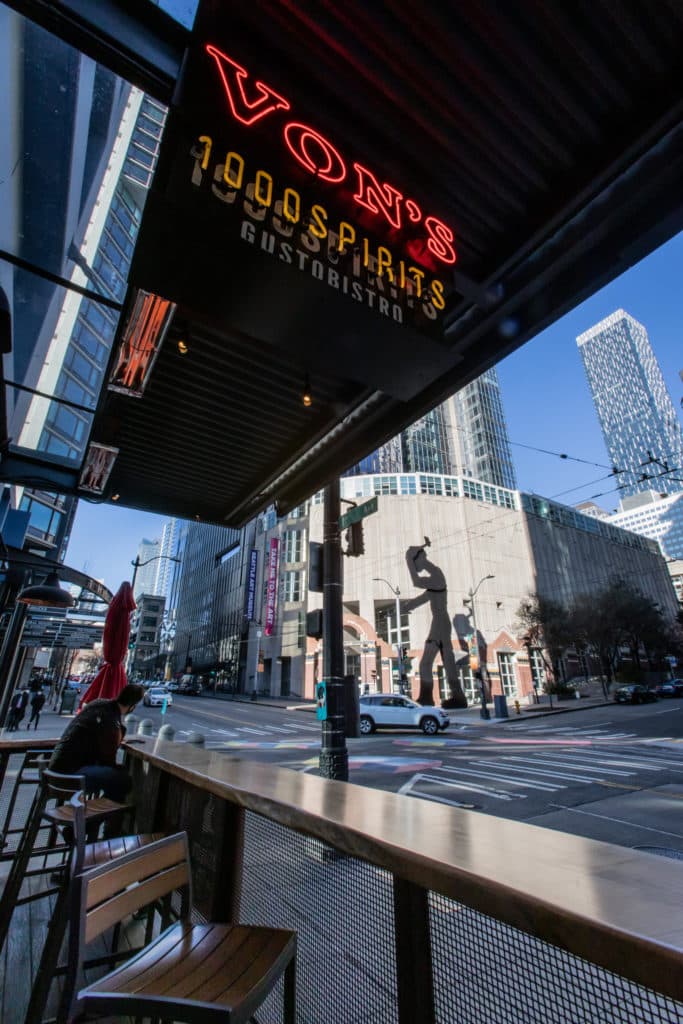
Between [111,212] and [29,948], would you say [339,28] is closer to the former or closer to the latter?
[111,212]

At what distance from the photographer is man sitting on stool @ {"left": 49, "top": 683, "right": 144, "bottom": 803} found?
3.78 meters

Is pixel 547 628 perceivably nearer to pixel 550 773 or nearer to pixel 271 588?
pixel 271 588

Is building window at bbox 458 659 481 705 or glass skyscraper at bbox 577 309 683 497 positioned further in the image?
glass skyscraper at bbox 577 309 683 497

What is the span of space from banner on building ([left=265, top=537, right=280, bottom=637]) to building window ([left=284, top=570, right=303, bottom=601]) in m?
1.08

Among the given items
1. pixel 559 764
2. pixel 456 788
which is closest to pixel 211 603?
pixel 559 764

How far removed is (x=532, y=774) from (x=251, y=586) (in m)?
40.3

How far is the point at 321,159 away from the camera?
3094 mm

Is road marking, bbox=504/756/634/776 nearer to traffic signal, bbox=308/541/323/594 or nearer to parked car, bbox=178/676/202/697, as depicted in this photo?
traffic signal, bbox=308/541/323/594

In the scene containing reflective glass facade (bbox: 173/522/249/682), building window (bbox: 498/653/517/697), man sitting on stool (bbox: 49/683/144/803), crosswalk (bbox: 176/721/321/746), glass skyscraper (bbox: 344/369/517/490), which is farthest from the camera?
glass skyscraper (bbox: 344/369/517/490)

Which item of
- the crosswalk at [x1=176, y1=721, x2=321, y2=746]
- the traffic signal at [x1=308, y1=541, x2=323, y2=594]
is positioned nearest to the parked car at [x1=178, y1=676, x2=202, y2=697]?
the crosswalk at [x1=176, y1=721, x2=321, y2=746]

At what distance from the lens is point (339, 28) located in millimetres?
2771

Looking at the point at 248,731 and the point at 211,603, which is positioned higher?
the point at 211,603

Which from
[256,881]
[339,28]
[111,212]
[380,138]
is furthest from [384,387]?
[111,212]

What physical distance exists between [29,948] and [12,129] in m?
6.28
